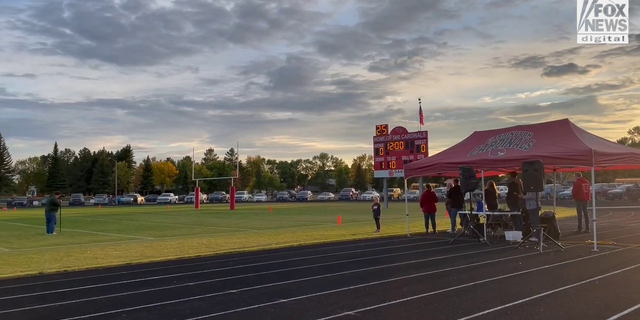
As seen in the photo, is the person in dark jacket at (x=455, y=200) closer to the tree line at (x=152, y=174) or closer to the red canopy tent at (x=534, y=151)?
the red canopy tent at (x=534, y=151)

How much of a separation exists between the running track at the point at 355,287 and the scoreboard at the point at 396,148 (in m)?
23.2

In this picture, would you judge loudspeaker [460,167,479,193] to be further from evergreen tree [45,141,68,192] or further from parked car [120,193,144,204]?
Result: evergreen tree [45,141,68,192]

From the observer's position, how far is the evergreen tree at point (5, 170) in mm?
105238

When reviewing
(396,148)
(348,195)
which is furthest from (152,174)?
(396,148)

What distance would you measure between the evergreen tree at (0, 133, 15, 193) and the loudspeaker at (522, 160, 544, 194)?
366ft

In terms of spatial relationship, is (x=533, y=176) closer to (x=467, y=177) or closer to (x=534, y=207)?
(x=534, y=207)

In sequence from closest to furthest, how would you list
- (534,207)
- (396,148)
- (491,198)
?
(534,207) → (491,198) → (396,148)

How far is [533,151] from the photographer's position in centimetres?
1499

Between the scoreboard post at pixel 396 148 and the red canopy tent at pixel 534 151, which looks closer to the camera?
the red canopy tent at pixel 534 151

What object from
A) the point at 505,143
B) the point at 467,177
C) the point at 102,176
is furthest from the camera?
the point at 102,176

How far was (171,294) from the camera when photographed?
9.19m

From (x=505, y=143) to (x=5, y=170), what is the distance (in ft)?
368

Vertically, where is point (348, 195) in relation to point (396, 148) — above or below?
below

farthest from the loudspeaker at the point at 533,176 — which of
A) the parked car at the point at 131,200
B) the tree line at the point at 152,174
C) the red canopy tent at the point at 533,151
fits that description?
the tree line at the point at 152,174
